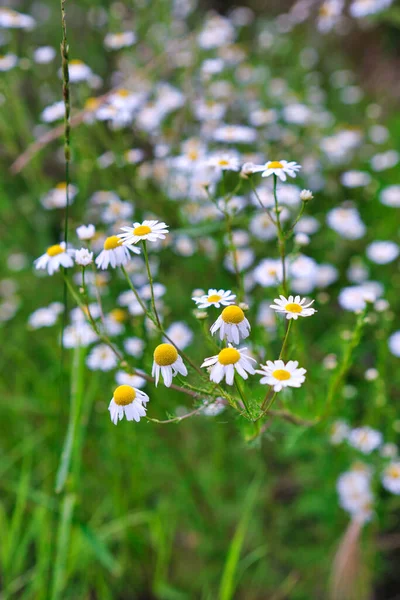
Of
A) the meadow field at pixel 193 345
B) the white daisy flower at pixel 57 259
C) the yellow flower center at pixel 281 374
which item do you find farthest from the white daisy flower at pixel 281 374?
the white daisy flower at pixel 57 259

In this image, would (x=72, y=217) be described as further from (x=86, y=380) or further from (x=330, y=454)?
(x=330, y=454)

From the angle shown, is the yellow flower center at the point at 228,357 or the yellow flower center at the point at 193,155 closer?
the yellow flower center at the point at 228,357

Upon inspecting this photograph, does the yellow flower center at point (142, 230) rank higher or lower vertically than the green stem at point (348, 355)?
higher

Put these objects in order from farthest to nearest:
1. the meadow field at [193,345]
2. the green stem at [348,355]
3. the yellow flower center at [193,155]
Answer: the yellow flower center at [193,155] < the meadow field at [193,345] < the green stem at [348,355]

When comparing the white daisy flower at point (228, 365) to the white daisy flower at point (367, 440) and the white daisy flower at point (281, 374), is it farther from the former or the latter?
the white daisy flower at point (367, 440)

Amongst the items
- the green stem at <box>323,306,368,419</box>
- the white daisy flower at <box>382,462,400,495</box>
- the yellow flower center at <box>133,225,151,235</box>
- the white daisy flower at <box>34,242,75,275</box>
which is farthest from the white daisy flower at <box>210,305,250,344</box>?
the white daisy flower at <box>382,462,400,495</box>

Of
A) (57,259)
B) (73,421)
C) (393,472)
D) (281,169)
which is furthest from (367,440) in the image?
(57,259)

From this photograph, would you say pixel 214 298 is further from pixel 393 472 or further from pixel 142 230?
pixel 393 472

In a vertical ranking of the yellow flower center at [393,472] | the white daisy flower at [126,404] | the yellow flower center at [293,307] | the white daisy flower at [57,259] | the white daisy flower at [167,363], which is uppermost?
the white daisy flower at [57,259]
